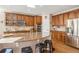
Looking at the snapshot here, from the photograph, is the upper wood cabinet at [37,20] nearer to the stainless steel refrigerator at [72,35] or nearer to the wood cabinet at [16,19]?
the wood cabinet at [16,19]

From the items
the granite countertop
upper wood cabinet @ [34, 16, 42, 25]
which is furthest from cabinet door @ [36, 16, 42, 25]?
the granite countertop

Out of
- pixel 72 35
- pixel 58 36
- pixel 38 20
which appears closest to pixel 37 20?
pixel 38 20

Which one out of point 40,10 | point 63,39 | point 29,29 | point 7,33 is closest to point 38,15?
point 40,10

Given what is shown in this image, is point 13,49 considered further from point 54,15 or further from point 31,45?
point 54,15

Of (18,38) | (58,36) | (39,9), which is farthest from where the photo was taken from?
(58,36)

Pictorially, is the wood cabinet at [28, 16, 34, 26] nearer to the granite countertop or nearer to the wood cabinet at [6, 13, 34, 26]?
the wood cabinet at [6, 13, 34, 26]

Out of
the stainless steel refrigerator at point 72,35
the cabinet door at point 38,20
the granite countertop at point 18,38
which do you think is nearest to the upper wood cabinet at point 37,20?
the cabinet door at point 38,20

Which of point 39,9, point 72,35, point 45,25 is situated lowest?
point 72,35

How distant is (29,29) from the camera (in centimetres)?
189

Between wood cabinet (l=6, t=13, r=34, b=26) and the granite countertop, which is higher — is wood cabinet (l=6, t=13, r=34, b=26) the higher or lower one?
the higher one

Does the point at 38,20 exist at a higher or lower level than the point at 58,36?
higher

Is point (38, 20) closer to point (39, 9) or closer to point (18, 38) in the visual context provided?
point (39, 9)

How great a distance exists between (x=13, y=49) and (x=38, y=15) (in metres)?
0.62
